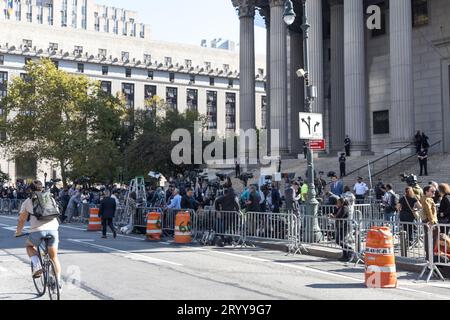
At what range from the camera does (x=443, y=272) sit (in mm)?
11641

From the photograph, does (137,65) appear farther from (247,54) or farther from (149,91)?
(247,54)

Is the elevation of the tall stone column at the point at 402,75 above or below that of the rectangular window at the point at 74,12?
below

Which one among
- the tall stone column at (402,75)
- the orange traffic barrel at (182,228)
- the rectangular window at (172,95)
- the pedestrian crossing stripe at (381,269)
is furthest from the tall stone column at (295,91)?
the rectangular window at (172,95)

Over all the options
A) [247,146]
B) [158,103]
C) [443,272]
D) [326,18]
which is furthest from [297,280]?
[158,103]

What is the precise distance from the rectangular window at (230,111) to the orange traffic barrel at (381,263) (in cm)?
9686

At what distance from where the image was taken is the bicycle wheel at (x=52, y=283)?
28.1 ft

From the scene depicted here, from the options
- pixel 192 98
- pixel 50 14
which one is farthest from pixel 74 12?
pixel 192 98

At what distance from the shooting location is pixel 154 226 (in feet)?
61.0

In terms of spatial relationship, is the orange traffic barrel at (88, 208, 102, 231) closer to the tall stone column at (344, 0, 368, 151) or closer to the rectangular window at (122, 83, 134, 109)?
the tall stone column at (344, 0, 368, 151)

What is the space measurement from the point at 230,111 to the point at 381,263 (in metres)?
97.9

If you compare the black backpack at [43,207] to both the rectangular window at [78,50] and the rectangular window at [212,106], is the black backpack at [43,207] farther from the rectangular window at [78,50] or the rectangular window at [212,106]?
the rectangular window at [212,106]

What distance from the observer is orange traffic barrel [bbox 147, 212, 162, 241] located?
61.1ft

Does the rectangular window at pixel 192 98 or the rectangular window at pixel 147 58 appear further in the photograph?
the rectangular window at pixel 192 98

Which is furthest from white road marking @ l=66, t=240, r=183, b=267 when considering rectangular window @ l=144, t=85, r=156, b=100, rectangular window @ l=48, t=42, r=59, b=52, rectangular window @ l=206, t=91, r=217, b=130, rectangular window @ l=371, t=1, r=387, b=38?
rectangular window @ l=206, t=91, r=217, b=130
